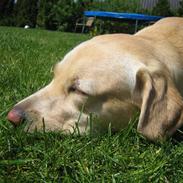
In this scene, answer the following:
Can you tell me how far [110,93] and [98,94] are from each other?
87 mm

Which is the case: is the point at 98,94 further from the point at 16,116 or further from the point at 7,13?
the point at 7,13

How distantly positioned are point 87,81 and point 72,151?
637 millimetres

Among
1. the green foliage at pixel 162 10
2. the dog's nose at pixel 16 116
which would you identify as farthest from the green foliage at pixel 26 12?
the dog's nose at pixel 16 116

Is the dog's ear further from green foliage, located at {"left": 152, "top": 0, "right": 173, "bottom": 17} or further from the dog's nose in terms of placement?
green foliage, located at {"left": 152, "top": 0, "right": 173, "bottom": 17}

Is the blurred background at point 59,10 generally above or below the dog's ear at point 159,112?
below

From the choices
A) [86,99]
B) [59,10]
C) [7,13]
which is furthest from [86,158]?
[7,13]

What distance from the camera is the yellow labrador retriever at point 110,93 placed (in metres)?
3.13

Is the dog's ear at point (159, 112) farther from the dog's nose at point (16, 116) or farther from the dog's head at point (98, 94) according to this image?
the dog's nose at point (16, 116)

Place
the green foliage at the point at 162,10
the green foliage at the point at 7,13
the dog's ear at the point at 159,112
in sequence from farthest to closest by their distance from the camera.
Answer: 1. the green foliage at the point at 7,13
2. the green foliage at the point at 162,10
3. the dog's ear at the point at 159,112

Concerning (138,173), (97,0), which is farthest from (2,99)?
(97,0)

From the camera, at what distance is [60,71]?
3.50 m

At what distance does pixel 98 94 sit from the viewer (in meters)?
3.29

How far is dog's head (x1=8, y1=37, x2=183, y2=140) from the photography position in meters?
3.20

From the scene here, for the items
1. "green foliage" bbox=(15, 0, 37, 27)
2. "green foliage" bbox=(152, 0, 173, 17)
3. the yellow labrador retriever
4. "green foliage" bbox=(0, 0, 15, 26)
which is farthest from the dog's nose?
"green foliage" bbox=(15, 0, 37, 27)
